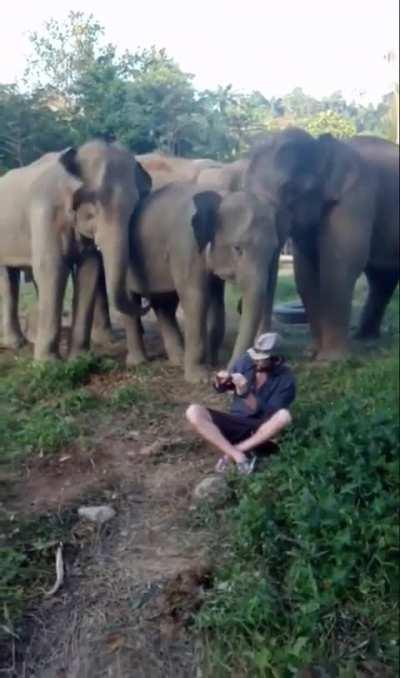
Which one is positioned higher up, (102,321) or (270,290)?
(270,290)

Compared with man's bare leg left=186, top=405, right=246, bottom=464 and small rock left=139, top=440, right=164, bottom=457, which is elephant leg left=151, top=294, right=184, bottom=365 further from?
man's bare leg left=186, top=405, right=246, bottom=464

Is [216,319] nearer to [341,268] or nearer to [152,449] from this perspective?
[341,268]

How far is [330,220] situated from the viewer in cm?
491

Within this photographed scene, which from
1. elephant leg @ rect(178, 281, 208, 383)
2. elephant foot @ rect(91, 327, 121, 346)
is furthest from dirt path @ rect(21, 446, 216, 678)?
elephant foot @ rect(91, 327, 121, 346)

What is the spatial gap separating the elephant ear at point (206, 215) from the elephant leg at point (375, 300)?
30.5 inches

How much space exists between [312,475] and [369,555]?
38 centimetres

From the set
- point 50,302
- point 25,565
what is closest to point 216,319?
point 50,302

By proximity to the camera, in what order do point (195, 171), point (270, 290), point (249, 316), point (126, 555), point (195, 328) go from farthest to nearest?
1. point (195, 328)
2. point (195, 171)
3. point (270, 290)
4. point (249, 316)
5. point (126, 555)

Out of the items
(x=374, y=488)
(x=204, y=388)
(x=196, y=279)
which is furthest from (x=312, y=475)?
(x=196, y=279)

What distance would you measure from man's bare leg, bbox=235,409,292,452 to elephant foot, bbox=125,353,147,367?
5.63 ft

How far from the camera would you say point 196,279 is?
5.34 meters

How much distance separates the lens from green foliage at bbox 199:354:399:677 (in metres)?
3.10

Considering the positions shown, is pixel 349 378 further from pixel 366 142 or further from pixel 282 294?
pixel 282 294

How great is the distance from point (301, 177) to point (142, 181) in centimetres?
119
